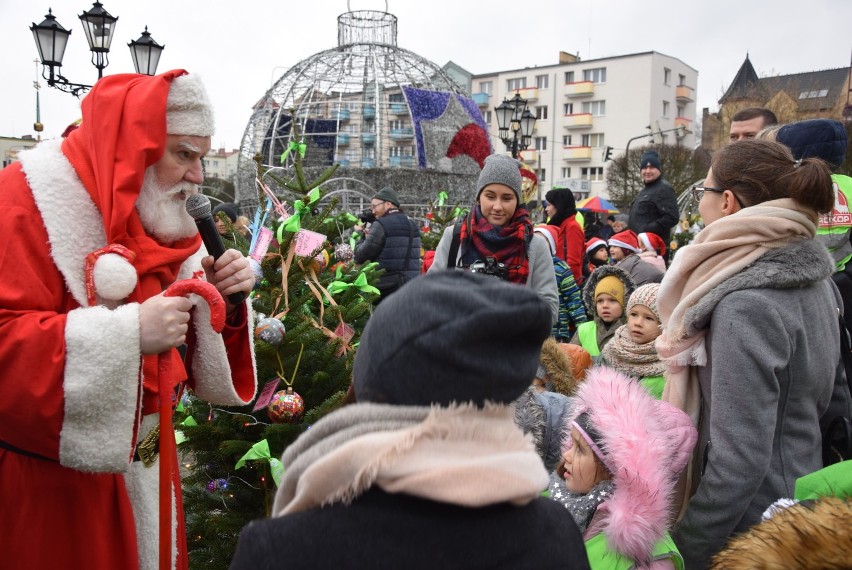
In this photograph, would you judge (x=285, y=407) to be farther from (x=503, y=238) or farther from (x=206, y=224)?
(x=503, y=238)

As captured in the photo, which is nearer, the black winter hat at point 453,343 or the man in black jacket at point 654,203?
the black winter hat at point 453,343

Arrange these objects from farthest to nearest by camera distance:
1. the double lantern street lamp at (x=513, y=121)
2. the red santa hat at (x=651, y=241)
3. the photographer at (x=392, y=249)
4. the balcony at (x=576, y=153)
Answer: the balcony at (x=576, y=153) < the double lantern street lamp at (x=513, y=121) < the photographer at (x=392, y=249) < the red santa hat at (x=651, y=241)

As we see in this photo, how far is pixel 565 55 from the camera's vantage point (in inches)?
2100

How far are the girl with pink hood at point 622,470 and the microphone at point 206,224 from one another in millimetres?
1258

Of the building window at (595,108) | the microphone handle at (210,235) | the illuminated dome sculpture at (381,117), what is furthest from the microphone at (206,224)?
the building window at (595,108)

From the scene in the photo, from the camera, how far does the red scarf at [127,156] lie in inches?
71.4

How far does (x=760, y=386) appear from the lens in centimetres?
190

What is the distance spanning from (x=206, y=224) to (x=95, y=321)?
20.2 inches

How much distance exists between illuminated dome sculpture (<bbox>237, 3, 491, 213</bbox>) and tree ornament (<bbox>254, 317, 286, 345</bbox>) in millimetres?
15092

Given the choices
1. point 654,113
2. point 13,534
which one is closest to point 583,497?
point 13,534

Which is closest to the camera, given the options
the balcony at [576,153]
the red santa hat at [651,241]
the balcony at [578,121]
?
the red santa hat at [651,241]

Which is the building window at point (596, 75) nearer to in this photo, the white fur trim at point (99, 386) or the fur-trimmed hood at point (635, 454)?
the fur-trimmed hood at point (635, 454)

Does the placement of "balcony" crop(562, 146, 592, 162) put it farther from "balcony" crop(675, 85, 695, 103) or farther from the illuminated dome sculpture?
the illuminated dome sculpture

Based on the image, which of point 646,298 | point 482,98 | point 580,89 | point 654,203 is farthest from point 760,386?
point 482,98
